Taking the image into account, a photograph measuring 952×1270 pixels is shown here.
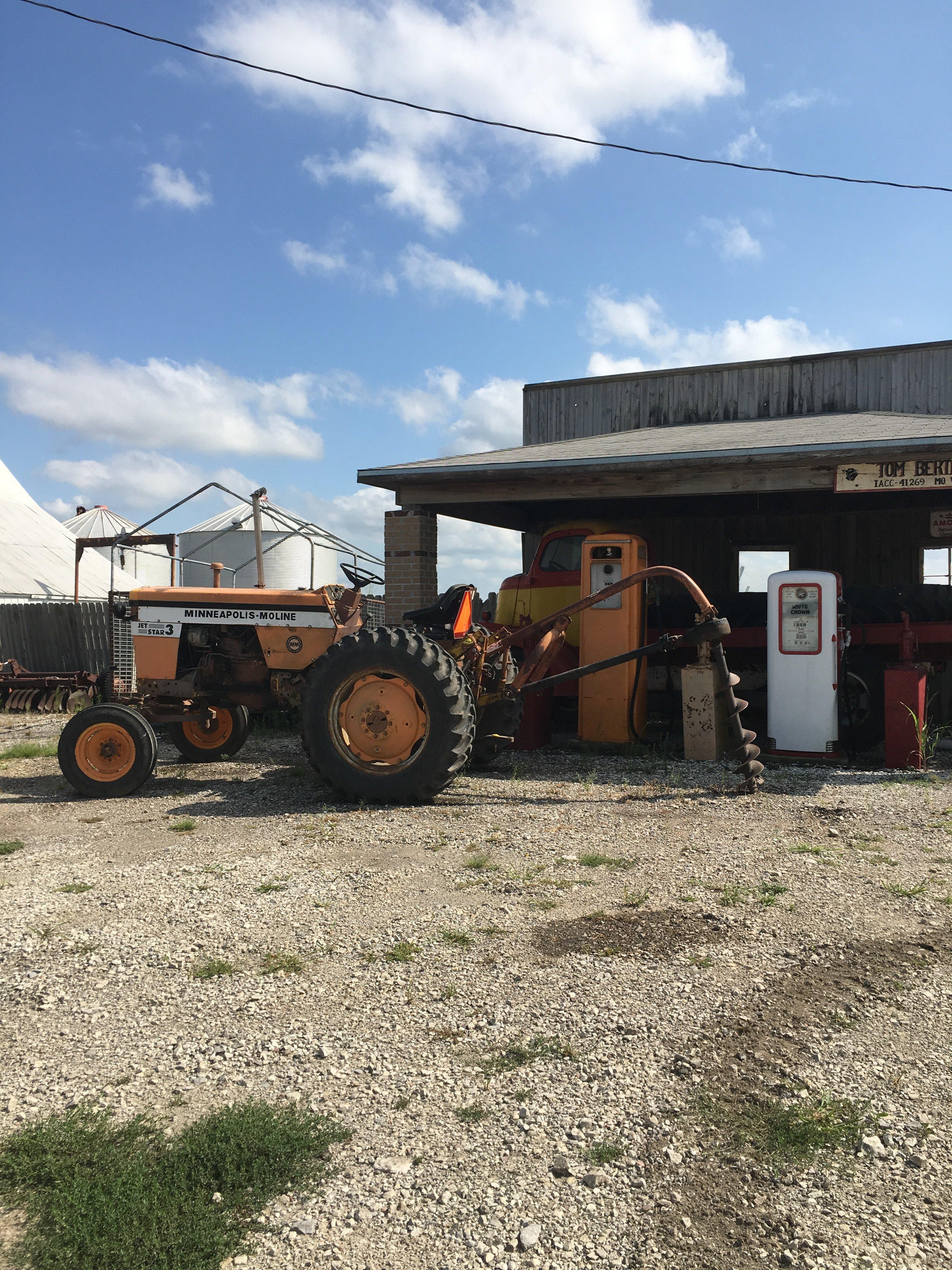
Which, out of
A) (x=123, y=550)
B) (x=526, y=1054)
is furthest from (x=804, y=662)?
(x=123, y=550)

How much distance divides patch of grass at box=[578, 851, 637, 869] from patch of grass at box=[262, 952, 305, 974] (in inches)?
73.7

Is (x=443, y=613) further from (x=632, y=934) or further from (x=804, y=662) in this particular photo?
(x=632, y=934)

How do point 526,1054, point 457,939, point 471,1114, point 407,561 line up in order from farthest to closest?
point 407,561, point 457,939, point 526,1054, point 471,1114

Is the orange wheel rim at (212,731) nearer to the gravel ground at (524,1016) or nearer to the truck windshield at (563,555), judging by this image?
the gravel ground at (524,1016)

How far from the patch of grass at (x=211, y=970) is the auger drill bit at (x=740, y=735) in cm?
441

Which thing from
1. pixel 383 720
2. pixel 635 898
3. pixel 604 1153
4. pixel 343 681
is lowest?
pixel 604 1153

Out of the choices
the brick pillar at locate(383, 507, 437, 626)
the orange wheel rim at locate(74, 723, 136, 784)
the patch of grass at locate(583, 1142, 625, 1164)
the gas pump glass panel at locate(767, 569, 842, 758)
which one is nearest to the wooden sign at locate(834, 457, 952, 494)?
the gas pump glass panel at locate(767, 569, 842, 758)

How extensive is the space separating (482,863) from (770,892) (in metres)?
1.51

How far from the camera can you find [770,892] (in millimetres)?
4488

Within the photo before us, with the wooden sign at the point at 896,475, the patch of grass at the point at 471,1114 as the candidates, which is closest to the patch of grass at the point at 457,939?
the patch of grass at the point at 471,1114

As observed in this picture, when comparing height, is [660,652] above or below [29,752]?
above

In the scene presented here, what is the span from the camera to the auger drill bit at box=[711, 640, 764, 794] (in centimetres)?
694

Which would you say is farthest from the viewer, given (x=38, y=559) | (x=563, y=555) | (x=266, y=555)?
(x=266, y=555)

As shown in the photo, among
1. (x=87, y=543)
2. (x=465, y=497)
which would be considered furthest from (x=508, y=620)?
(x=87, y=543)
